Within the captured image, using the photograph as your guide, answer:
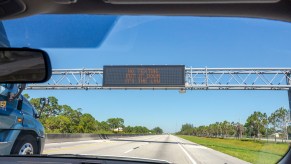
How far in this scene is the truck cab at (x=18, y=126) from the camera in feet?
22.1

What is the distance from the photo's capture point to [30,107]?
8.27 metres

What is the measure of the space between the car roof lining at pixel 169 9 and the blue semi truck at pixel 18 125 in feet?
8.84

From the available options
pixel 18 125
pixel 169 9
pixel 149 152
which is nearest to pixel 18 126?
pixel 18 125

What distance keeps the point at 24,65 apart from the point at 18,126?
13.6 ft

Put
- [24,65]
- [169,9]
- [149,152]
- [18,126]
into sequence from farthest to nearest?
[149,152] → [18,126] → [169,9] → [24,65]

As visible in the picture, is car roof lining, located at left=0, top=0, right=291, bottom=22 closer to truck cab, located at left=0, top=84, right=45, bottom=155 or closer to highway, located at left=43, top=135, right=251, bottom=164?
truck cab, located at left=0, top=84, right=45, bottom=155

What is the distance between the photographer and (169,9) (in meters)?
3.78

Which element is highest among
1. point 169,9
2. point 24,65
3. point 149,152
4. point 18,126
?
point 169,9

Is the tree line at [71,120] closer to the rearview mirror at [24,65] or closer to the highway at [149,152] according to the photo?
the highway at [149,152]

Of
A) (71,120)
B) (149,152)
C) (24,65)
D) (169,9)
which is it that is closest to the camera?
(24,65)

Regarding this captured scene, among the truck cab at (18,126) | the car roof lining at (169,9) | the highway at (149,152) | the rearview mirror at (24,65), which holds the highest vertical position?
the car roof lining at (169,9)

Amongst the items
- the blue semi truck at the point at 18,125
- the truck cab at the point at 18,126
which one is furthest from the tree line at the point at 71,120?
the truck cab at the point at 18,126

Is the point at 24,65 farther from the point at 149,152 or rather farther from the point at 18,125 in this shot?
the point at 149,152

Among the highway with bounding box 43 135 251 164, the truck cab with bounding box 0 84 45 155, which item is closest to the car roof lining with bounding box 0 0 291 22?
the truck cab with bounding box 0 84 45 155
